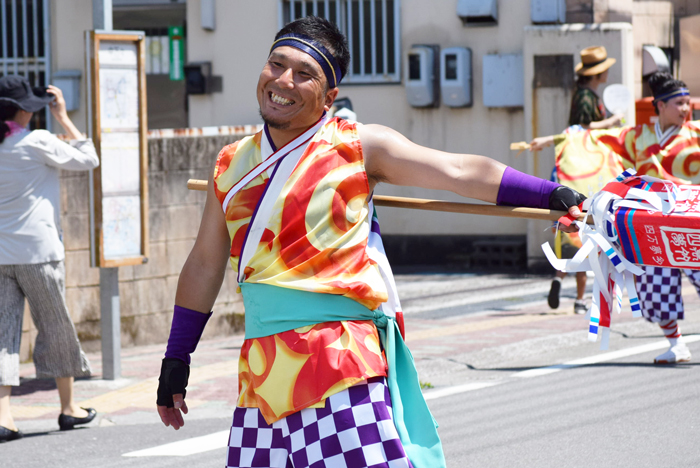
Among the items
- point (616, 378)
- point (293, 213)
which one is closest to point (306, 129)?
point (293, 213)

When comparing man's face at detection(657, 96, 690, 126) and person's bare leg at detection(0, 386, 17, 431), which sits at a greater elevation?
man's face at detection(657, 96, 690, 126)

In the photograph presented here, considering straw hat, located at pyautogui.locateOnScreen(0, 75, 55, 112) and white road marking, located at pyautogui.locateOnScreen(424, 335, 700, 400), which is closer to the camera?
straw hat, located at pyautogui.locateOnScreen(0, 75, 55, 112)

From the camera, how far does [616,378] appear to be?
6.73 m

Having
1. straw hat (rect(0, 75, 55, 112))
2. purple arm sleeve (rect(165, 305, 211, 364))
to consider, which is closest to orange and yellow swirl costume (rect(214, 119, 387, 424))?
purple arm sleeve (rect(165, 305, 211, 364))

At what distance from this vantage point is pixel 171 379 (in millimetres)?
3111

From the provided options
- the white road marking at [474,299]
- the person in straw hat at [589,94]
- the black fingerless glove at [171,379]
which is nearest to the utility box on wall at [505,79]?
the white road marking at [474,299]

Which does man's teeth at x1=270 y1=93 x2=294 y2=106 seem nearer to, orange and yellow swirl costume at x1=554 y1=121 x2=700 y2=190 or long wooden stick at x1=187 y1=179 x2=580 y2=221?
long wooden stick at x1=187 y1=179 x2=580 y2=221

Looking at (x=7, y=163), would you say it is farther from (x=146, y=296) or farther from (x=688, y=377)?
(x=688, y=377)

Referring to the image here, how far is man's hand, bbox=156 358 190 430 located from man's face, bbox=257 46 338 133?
0.76 metres

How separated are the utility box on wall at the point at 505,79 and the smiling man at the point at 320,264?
9452 mm

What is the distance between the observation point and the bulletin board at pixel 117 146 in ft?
22.8

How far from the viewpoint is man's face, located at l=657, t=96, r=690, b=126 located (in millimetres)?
6992

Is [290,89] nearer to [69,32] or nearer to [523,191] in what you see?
[523,191]

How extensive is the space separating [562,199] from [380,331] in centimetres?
62
